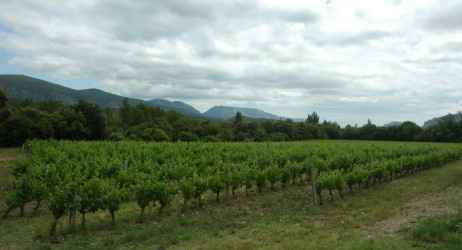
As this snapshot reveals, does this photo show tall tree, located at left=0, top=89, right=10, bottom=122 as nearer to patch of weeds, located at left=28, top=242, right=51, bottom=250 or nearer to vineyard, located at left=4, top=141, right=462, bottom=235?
vineyard, located at left=4, top=141, right=462, bottom=235

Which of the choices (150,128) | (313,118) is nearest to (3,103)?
(150,128)

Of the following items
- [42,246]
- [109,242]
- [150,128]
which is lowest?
[42,246]

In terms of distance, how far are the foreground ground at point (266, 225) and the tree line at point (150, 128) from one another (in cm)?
3693

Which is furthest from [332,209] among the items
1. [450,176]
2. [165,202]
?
[450,176]

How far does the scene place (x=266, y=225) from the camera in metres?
9.78

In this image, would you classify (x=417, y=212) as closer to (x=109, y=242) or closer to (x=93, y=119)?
(x=109, y=242)

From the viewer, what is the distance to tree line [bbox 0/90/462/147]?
47375 millimetres

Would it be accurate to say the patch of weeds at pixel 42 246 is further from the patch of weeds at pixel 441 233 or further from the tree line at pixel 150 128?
the tree line at pixel 150 128

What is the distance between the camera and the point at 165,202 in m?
11.1

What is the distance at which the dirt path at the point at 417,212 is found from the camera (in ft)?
28.8

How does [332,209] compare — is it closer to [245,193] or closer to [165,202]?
[245,193]

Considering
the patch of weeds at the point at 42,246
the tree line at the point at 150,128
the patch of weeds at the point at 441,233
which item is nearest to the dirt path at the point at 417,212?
the patch of weeds at the point at 441,233

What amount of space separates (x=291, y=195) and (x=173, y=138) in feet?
164

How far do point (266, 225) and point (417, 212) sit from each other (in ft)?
18.1
